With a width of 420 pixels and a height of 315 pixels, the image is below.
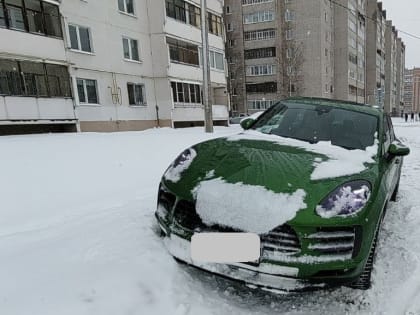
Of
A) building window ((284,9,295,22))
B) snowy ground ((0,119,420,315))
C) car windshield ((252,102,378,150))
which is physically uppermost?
building window ((284,9,295,22))

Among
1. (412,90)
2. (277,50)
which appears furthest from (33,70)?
(412,90)

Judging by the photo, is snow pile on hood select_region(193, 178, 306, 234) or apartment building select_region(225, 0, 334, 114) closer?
snow pile on hood select_region(193, 178, 306, 234)

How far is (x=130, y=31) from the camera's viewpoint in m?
18.4

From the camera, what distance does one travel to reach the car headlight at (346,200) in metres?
2.07

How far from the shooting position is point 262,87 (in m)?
47.2

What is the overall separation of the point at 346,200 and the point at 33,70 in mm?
15112

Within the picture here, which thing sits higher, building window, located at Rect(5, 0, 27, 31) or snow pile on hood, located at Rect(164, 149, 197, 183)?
building window, located at Rect(5, 0, 27, 31)

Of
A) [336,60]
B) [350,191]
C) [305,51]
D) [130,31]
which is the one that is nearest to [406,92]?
[336,60]

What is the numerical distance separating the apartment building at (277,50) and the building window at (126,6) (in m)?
28.7

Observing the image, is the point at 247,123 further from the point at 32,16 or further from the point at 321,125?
the point at 32,16

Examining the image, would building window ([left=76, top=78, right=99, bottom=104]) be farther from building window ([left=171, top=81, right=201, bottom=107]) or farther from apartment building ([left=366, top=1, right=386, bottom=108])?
apartment building ([left=366, top=1, right=386, bottom=108])

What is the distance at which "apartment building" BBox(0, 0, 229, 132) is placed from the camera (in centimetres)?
1306

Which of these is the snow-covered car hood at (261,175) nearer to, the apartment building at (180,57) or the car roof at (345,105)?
the car roof at (345,105)

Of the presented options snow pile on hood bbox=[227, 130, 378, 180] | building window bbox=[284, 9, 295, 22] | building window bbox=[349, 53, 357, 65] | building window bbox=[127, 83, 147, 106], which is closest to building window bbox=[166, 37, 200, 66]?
building window bbox=[127, 83, 147, 106]
